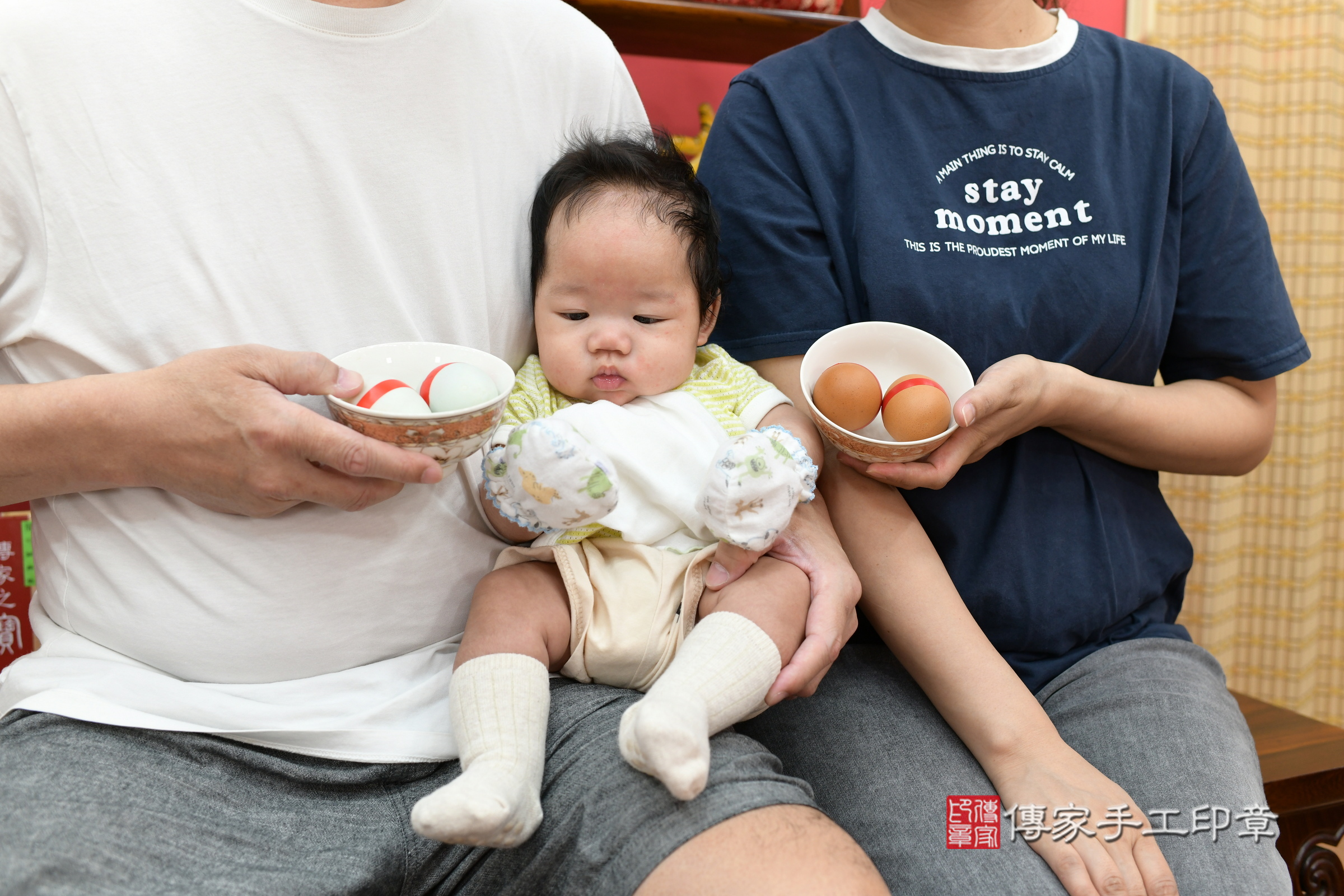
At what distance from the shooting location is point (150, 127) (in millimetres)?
1014

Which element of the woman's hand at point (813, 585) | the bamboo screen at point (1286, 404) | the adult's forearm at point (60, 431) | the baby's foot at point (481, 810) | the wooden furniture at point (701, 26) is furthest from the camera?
the bamboo screen at point (1286, 404)

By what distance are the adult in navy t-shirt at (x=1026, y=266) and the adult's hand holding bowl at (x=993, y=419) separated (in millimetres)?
100

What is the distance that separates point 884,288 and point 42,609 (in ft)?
3.67

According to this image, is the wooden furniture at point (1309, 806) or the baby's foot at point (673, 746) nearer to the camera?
the baby's foot at point (673, 746)

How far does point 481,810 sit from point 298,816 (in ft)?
0.91

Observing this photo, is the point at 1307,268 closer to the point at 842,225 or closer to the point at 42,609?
the point at 842,225

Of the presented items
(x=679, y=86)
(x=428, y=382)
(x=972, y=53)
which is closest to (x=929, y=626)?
(x=428, y=382)

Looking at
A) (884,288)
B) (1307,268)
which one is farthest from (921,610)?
(1307,268)

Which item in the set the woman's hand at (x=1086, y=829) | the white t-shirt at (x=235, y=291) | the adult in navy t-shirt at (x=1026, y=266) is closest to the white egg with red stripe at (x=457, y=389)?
the white t-shirt at (x=235, y=291)

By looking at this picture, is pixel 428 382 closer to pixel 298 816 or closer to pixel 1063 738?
pixel 298 816

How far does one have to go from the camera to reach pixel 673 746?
33.4 inches

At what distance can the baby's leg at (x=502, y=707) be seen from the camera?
2.70 feet

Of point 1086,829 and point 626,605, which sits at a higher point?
point 626,605

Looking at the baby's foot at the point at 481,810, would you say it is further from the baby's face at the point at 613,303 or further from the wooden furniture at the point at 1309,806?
the wooden furniture at the point at 1309,806
